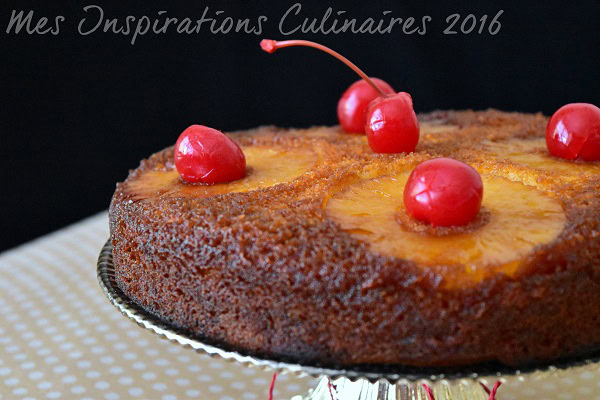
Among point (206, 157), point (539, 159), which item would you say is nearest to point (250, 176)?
point (206, 157)

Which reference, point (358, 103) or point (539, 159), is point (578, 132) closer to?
point (539, 159)

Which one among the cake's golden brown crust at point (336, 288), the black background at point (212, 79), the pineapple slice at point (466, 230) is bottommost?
the black background at point (212, 79)

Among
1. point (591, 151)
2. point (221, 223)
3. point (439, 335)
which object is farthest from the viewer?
point (591, 151)

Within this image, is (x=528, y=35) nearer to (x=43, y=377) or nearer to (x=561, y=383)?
(x=561, y=383)

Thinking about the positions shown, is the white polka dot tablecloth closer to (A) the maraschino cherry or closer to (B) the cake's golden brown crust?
(B) the cake's golden brown crust

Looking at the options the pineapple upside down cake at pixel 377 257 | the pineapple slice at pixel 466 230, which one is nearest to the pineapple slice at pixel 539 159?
the pineapple upside down cake at pixel 377 257

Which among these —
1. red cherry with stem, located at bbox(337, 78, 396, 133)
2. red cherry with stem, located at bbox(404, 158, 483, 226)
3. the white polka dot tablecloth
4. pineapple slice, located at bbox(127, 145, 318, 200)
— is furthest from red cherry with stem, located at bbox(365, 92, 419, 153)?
the white polka dot tablecloth

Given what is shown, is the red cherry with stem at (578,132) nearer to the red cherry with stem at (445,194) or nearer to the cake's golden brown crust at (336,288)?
the cake's golden brown crust at (336,288)

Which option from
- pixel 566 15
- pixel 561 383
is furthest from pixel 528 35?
pixel 561 383
